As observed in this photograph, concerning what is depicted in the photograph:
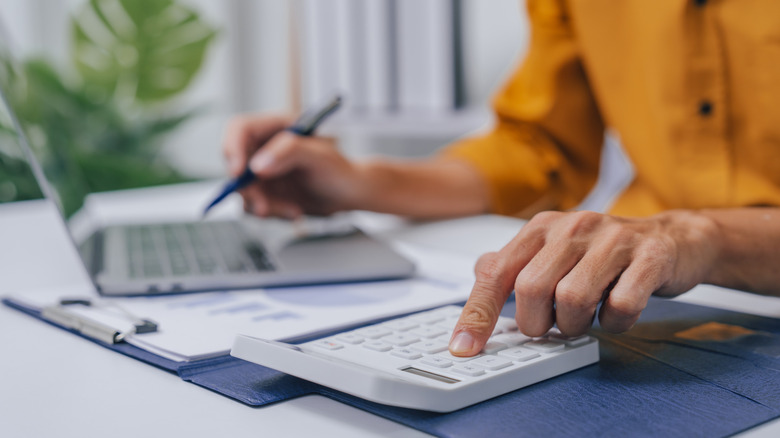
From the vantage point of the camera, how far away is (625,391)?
1.23 feet

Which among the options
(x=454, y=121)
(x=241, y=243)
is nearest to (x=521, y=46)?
(x=454, y=121)

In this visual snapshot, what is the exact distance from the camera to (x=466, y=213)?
0.98 metres

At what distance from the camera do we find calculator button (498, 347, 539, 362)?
389mm

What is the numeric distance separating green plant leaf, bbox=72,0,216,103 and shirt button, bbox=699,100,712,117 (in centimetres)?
182

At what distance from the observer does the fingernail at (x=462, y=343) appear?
392 mm

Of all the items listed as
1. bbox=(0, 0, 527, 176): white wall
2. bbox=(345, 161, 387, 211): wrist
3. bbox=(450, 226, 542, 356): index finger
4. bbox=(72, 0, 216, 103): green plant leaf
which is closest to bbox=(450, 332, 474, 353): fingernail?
bbox=(450, 226, 542, 356): index finger

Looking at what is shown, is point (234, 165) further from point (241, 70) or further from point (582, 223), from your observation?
point (241, 70)

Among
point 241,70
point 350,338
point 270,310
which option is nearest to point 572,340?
point 350,338

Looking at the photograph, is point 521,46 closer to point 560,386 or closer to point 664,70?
point 664,70

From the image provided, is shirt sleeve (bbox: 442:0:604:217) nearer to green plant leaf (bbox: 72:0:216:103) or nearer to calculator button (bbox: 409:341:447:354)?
calculator button (bbox: 409:341:447:354)

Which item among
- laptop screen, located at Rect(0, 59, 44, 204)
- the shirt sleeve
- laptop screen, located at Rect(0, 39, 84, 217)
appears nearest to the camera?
laptop screen, located at Rect(0, 39, 84, 217)

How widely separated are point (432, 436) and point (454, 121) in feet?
3.58

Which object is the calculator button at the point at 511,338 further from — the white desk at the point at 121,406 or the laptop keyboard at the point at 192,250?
the laptop keyboard at the point at 192,250

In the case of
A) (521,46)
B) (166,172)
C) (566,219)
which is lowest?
(166,172)
